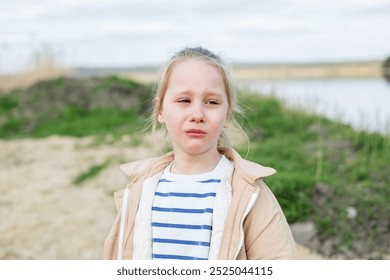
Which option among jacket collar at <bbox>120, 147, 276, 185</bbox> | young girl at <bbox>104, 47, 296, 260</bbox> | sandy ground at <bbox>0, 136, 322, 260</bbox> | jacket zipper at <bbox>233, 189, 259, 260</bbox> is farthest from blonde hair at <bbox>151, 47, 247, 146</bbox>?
sandy ground at <bbox>0, 136, 322, 260</bbox>

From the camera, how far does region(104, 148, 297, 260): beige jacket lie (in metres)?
1.86

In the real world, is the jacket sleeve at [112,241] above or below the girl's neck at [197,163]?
below

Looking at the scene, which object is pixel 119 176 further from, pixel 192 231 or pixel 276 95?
pixel 192 231

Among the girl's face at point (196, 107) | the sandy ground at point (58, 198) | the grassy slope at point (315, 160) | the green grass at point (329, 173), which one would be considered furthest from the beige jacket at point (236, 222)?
the sandy ground at point (58, 198)

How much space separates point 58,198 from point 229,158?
379cm

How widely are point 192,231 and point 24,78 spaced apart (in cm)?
1189

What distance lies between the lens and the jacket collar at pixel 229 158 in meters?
1.92

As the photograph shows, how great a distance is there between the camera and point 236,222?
6.10ft

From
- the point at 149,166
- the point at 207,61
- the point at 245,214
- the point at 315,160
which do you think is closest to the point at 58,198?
the point at 315,160

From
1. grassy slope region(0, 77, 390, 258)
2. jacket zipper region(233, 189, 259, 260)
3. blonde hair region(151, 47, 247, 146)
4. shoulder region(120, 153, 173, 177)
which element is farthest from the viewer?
Answer: grassy slope region(0, 77, 390, 258)

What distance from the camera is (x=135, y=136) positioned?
800 cm

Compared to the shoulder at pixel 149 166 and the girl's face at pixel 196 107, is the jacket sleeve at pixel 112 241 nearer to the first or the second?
the shoulder at pixel 149 166

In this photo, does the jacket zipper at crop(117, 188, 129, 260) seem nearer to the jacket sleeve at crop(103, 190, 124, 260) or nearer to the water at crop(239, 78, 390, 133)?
the jacket sleeve at crop(103, 190, 124, 260)

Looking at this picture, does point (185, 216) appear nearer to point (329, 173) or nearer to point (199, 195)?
point (199, 195)
